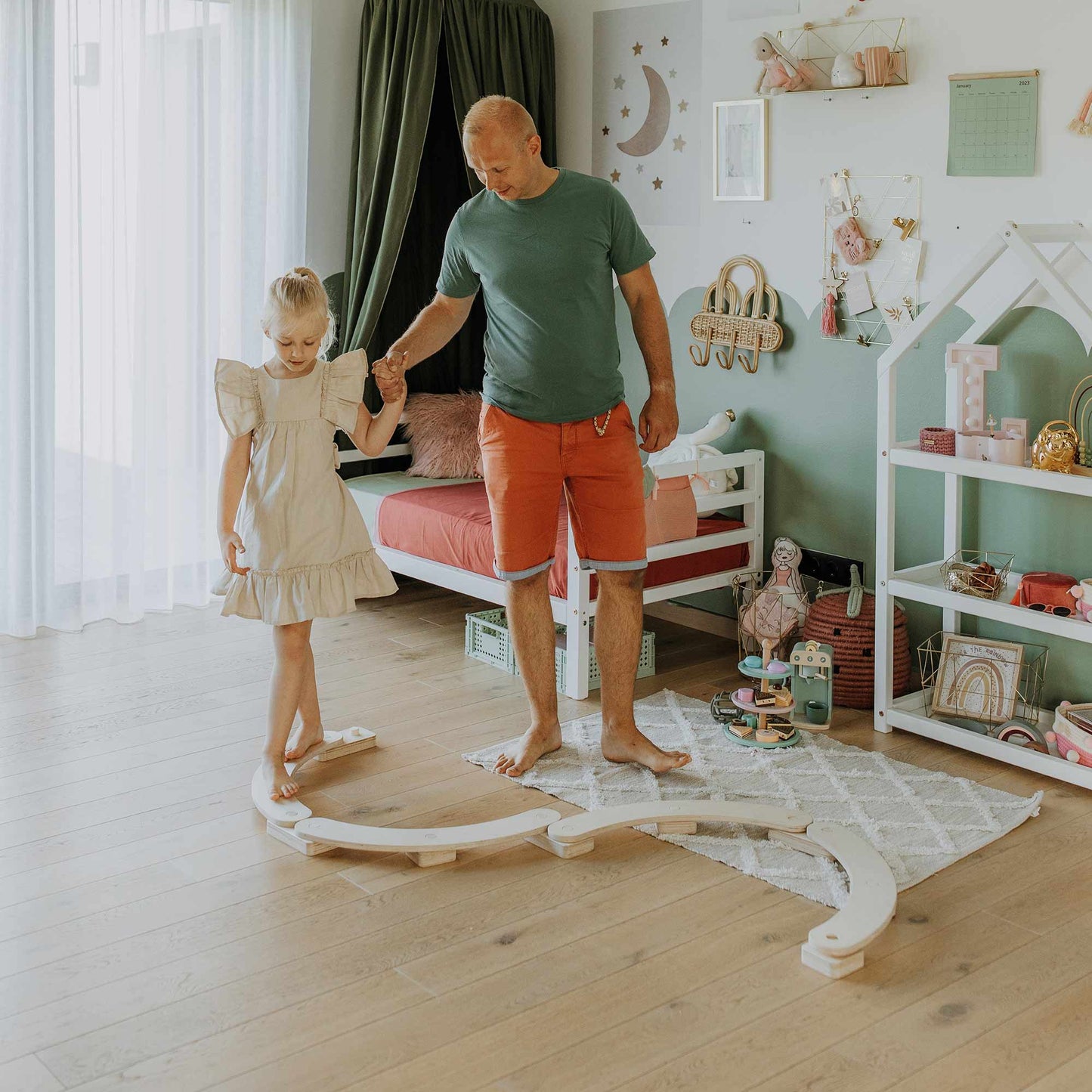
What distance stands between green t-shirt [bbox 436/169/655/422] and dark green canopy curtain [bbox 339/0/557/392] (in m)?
1.42

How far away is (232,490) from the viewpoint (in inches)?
108

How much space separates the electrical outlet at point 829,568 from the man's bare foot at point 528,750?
3.74 feet

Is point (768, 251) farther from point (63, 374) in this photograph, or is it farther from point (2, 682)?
point (2, 682)

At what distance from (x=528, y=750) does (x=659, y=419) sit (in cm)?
82

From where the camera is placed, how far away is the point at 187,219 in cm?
407

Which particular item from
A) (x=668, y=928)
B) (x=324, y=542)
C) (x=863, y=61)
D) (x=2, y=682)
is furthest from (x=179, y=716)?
(x=863, y=61)

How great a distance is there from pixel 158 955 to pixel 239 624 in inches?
80.0

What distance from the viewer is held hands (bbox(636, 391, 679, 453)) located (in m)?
2.93

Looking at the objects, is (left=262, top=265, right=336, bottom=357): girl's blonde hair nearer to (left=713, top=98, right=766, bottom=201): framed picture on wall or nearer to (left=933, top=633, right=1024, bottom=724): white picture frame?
(left=713, top=98, right=766, bottom=201): framed picture on wall

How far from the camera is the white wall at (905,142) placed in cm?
311

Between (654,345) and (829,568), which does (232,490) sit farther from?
(829,568)

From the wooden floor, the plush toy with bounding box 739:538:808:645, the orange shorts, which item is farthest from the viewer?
the plush toy with bounding box 739:538:808:645

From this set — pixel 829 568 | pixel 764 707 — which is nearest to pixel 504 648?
pixel 764 707

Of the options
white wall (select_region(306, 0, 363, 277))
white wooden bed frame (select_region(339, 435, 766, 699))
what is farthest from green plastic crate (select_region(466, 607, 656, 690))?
white wall (select_region(306, 0, 363, 277))
